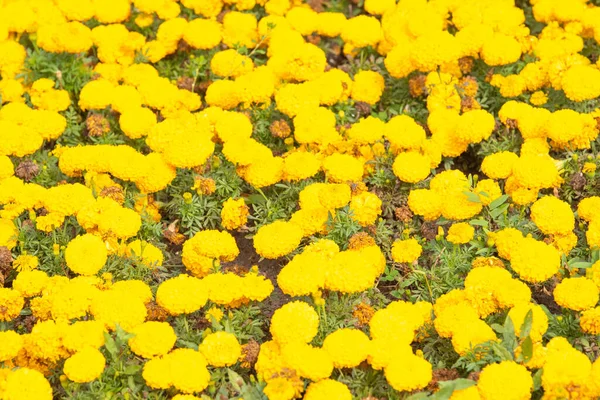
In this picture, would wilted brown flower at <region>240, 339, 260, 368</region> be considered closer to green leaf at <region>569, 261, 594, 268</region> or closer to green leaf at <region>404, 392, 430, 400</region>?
green leaf at <region>404, 392, 430, 400</region>

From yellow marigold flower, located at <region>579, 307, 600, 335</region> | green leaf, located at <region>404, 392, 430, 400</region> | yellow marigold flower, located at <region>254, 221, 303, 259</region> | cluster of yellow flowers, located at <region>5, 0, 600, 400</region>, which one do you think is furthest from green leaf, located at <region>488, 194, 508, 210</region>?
green leaf, located at <region>404, 392, 430, 400</region>

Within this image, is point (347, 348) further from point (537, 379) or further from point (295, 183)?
A: point (295, 183)

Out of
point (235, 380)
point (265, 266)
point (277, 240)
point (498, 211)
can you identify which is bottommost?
point (265, 266)

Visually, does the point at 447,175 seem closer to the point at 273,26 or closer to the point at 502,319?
the point at 502,319

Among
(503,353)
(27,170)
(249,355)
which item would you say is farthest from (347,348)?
(27,170)

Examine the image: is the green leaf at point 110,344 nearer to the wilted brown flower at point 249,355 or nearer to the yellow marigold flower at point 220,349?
the yellow marigold flower at point 220,349

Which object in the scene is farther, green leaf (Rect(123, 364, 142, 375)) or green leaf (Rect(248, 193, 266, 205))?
green leaf (Rect(248, 193, 266, 205))
